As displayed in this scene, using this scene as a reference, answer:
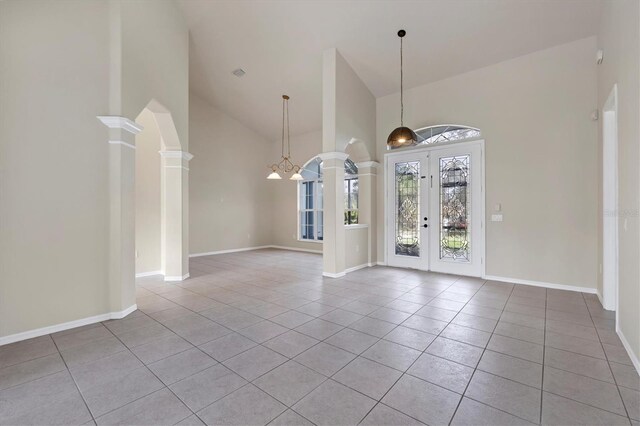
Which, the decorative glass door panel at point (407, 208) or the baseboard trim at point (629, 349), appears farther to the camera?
the decorative glass door panel at point (407, 208)

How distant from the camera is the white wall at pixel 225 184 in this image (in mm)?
7938

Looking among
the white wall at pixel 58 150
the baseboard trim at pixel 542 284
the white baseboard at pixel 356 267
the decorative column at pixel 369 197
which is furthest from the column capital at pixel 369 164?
the white wall at pixel 58 150

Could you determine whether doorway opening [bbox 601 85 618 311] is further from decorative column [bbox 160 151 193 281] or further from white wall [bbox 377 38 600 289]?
decorative column [bbox 160 151 193 281]

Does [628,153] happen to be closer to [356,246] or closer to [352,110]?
[352,110]

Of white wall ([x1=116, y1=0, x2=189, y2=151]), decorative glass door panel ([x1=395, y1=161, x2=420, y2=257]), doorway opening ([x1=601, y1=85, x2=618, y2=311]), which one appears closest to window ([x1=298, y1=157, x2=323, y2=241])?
decorative glass door panel ([x1=395, y1=161, x2=420, y2=257])

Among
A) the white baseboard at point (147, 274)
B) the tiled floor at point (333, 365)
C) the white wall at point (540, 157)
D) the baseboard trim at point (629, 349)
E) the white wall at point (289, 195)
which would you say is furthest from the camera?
the white wall at point (289, 195)

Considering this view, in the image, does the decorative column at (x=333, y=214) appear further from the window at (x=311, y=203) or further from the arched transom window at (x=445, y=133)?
the window at (x=311, y=203)

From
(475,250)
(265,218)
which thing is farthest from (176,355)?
(265,218)

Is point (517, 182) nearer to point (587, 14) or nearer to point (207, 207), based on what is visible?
point (587, 14)

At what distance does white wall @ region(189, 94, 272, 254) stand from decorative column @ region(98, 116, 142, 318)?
175 inches

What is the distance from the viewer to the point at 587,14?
387cm

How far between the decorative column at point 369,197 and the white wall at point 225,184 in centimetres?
424

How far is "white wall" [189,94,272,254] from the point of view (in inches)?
313

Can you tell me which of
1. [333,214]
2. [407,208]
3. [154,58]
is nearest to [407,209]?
[407,208]
